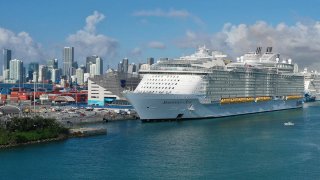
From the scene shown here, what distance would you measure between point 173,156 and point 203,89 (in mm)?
10308

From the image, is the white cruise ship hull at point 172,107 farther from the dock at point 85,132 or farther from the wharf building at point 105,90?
the wharf building at point 105,90

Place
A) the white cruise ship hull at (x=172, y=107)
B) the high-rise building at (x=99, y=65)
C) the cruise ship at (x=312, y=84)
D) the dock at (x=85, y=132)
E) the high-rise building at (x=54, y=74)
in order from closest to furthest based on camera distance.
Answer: the dock at (x=85, y=132)
the white cruise ship hull at (x=172, y=107)
the cruise ship at (x=312, y=84)
the high-rise building at (x=99, y=65)
the high-rise building at (x=54, y=74)

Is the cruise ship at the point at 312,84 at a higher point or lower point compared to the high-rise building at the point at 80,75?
lower

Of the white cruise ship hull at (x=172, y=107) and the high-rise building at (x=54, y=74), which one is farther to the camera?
the high-rise building at (x=54, y=74)

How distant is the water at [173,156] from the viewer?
41.9ft

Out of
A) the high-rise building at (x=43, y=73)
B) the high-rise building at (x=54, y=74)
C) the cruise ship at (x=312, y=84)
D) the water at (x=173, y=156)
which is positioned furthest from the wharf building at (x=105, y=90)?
the high-rise building at (x=54, y=74)

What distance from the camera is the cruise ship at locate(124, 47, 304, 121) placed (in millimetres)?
23203

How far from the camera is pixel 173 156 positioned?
14.8m

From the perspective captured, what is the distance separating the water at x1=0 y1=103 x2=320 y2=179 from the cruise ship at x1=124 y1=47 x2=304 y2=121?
2.13 meters

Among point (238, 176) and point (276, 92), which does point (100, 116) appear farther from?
point (238, 176)

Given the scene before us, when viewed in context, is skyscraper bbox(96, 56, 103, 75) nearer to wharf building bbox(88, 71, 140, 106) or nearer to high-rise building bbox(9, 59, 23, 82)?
high-rise building bbox(9, 59, 23, 82)

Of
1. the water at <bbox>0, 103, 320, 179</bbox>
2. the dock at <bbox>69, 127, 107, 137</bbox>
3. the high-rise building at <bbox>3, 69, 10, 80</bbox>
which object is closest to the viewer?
the water at <bbox>0, 103, 320, 179</bbox>

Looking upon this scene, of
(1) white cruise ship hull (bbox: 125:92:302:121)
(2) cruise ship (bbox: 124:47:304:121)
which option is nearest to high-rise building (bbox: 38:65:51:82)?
(2) cruise ship (bbox: 124:47:304:121)

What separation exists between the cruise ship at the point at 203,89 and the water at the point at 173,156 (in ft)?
6.99
